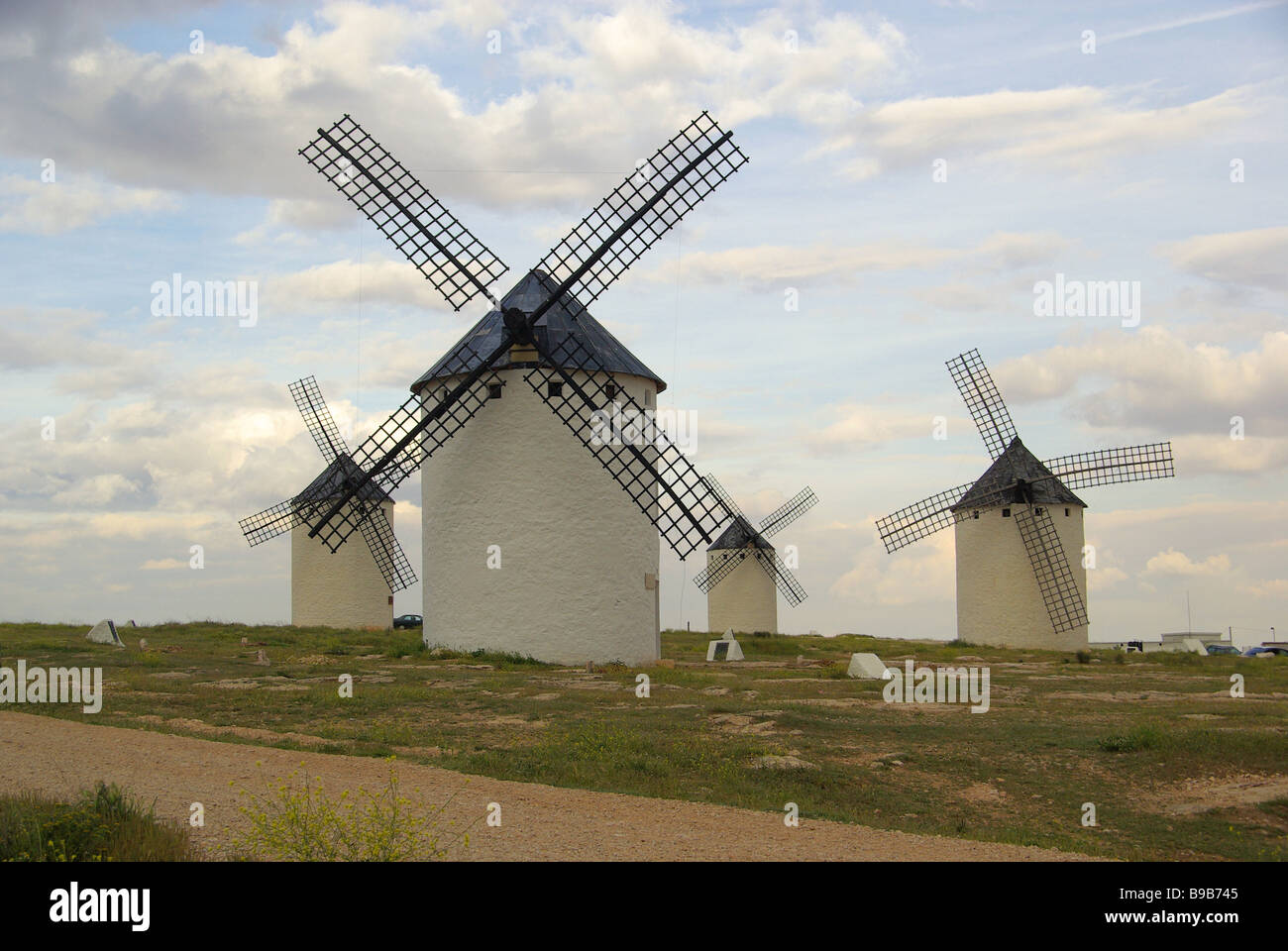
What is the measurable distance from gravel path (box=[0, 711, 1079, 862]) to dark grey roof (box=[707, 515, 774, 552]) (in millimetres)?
39577

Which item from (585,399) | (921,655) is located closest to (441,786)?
(585,399)

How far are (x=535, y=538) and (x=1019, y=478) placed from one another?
21499mm

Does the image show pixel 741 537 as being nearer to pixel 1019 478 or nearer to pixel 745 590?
pixel 745 590

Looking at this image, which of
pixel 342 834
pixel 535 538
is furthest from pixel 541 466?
pixel 342 834

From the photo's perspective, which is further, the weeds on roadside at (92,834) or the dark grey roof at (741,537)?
the dark grey roof at (741,537)

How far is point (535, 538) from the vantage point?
26484 mm

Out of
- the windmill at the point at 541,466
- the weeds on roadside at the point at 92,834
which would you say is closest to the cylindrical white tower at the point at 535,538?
the windmill at the point at 541,466

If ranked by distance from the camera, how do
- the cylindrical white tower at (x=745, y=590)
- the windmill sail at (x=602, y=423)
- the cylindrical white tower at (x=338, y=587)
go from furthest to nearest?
the cylindrical white tower at (x=745, y=590) < the cylindrical white tower at (x=338, y=587) < the windmill sail at (x=602, y=423)

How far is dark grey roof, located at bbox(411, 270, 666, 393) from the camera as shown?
89.2 feet

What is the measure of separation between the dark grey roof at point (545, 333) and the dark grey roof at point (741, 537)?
79.1ft

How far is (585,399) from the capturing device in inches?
1033

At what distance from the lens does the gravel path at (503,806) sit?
966 cm

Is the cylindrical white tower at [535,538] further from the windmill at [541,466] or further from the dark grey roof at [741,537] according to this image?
the dark grey roof at [741,537]
